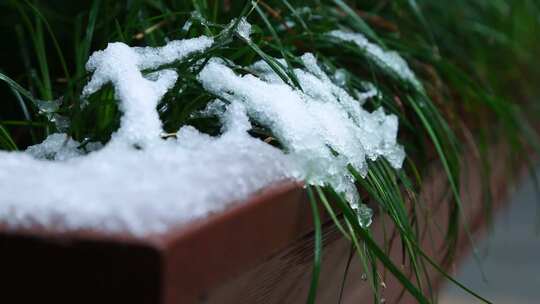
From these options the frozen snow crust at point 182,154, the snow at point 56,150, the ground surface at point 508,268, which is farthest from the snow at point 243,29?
the ground surface at point 508,268

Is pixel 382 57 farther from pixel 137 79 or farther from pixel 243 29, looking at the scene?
pixel 137 79

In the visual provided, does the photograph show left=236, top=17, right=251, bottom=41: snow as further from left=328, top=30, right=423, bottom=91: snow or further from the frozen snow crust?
left=328, top=30, right=423, bottom=91: snow

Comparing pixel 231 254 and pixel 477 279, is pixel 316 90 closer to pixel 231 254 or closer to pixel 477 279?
pixel 231 254

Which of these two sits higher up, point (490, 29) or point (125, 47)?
point (125, 47)

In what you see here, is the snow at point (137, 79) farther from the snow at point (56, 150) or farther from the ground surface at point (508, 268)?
the ground surface at point (508, 268)

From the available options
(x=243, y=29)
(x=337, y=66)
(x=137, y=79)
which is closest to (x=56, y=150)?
(x=137, y=79)

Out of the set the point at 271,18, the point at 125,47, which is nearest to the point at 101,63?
the point at 125,47
